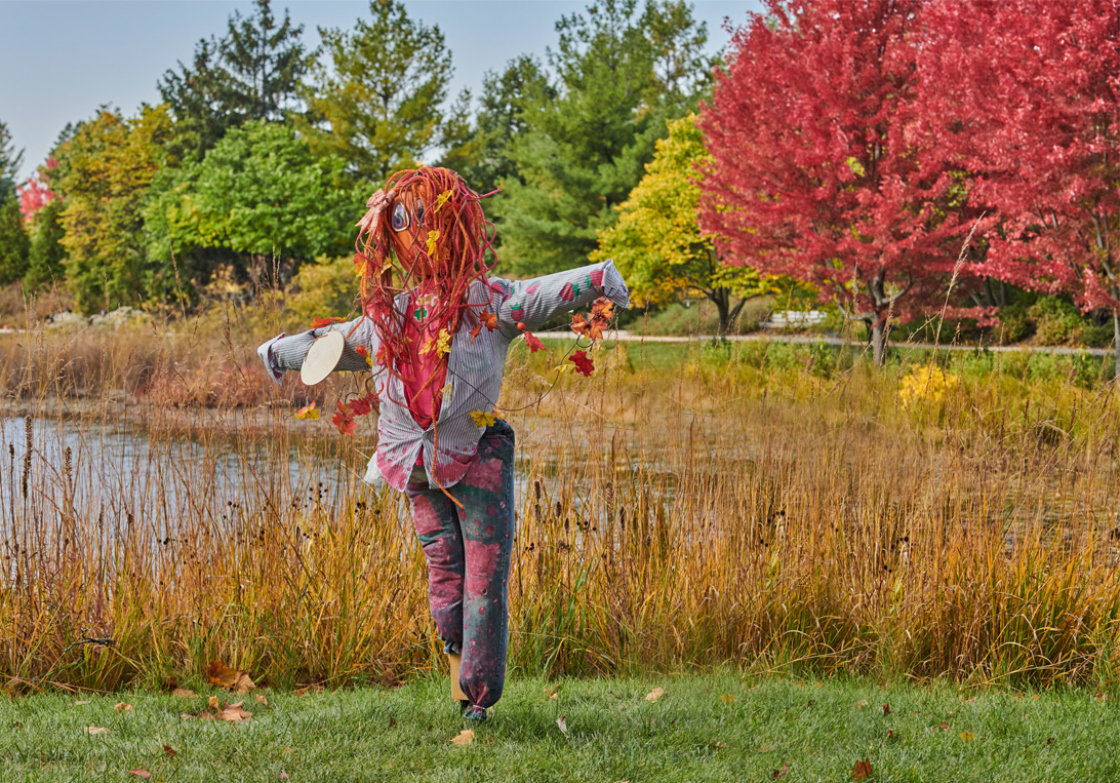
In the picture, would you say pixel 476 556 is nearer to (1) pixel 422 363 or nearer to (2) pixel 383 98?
(1) pixel 422 363

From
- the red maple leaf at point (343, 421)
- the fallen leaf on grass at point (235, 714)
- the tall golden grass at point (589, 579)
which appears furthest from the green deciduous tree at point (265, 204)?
the red maple leaf at point (343, 421)

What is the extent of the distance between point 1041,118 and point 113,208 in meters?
28.7

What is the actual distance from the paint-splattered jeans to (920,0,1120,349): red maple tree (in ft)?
26.4

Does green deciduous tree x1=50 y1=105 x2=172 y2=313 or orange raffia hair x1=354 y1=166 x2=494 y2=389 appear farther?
green deciduous tree x1=50 y1=105 x2=172 y2=313

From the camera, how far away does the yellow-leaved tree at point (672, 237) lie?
1650cm

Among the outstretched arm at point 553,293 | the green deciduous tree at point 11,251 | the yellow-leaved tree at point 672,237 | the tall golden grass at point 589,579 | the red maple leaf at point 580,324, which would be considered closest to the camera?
the outstretched arm at point 553,293

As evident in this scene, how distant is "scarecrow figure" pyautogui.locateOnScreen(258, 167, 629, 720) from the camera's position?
265cm

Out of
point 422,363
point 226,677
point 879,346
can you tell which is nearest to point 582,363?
point 422,363

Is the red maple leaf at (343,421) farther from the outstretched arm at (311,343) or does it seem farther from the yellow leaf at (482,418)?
the yellow leaf at (482,418)

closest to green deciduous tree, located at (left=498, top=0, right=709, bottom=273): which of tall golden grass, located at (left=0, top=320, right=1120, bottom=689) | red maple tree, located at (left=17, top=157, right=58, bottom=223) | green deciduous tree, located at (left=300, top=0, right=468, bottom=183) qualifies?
green deciduous tree, located at (left=300, top=0, right=468, bottom=183)

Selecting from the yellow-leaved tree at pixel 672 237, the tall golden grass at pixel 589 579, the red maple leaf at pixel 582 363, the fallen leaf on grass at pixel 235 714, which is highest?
the yellow-leaved tree at pixel 672 237

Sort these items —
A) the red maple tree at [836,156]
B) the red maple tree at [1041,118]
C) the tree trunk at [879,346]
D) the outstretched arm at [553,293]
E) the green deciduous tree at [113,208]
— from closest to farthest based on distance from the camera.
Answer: the outstretched arm at [553,293], the tree trunk at [879,346], the red maple tree at [1041,118], the red maple tree at [836,156], the green deciduous tree at [113,208]

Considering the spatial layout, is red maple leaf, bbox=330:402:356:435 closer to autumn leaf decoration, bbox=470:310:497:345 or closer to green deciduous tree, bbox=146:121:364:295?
autumn leaf decoration, bbox=470:310:497:345

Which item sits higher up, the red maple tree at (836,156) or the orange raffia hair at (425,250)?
the red maple tree at (836,156)
